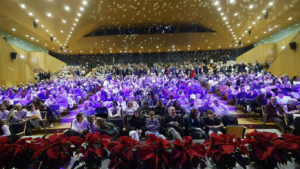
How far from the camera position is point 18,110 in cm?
460

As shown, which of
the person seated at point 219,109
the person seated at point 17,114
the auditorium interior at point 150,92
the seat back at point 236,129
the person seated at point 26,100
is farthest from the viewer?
the person seated at point 26,100

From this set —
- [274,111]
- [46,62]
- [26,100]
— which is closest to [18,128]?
[26,100]

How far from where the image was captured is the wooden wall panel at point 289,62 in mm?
9883

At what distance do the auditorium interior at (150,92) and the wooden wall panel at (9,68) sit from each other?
61 mm

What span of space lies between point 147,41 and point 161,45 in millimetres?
1637

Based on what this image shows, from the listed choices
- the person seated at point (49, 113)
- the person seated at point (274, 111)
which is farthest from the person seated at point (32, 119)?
the person seated at point (274, 111)

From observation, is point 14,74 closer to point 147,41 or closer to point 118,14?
point 118,14

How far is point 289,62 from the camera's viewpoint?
34.6 feet

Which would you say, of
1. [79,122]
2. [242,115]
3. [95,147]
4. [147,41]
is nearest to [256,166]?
[95,147]

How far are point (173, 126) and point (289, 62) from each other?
10.7 meters

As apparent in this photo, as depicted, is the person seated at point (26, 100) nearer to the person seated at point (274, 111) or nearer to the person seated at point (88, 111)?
the person seated at point (88, 111)

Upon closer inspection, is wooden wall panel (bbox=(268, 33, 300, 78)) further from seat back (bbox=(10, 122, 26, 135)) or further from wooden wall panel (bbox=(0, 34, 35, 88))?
wooden wall panel (bbox=(0, 34, 35, 88))

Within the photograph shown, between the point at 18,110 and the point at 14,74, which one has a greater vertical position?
the point at 14,74

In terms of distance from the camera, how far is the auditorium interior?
112 centimetres
